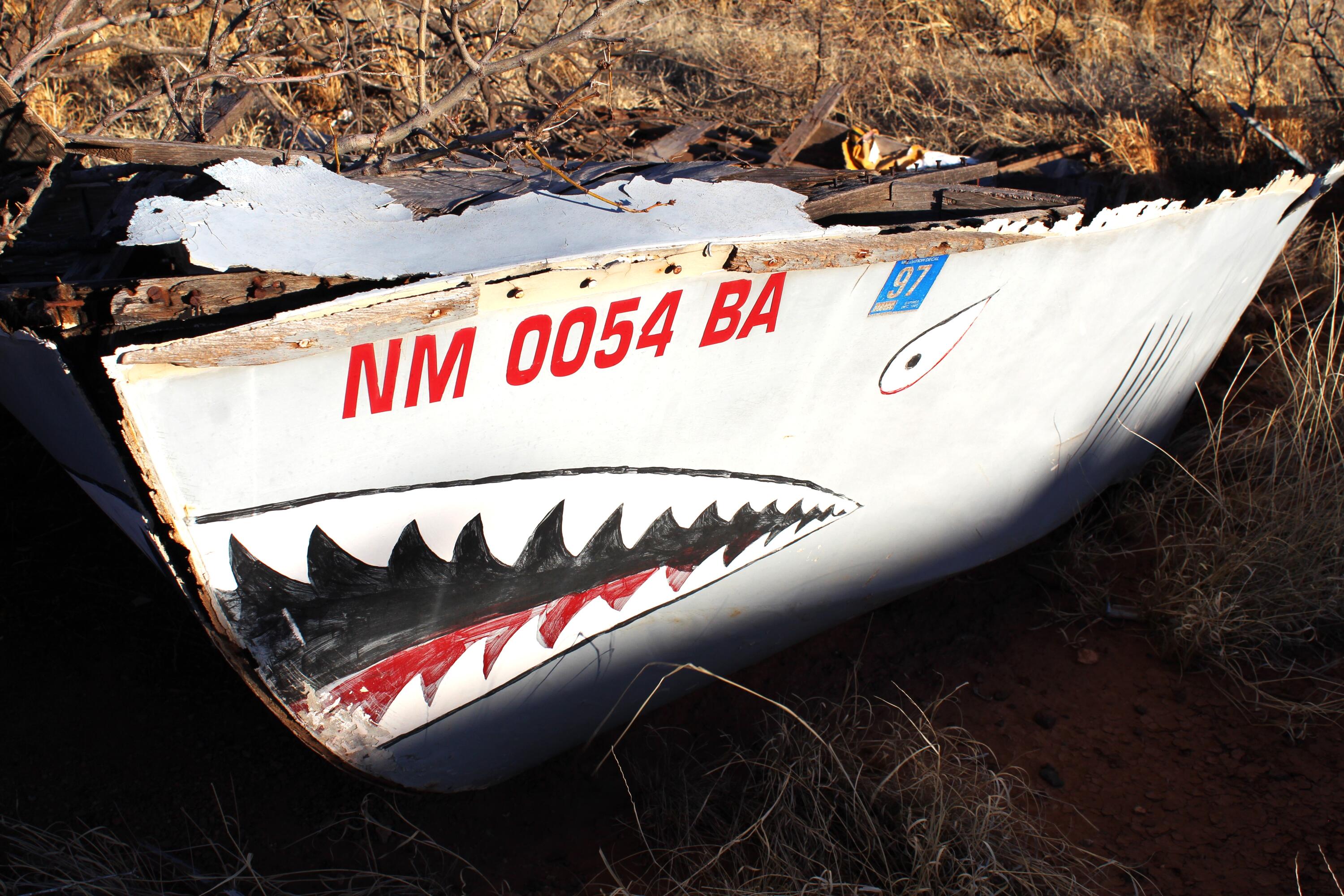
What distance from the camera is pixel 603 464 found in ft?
6.89

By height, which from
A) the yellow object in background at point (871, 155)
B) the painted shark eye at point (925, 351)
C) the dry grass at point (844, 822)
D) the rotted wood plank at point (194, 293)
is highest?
the rotted wood plank at point (194, 293)

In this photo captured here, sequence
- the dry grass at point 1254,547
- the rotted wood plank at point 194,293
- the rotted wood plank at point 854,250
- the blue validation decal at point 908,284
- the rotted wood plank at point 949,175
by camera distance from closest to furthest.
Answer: the rotted wood plank at point 194,293, the rotted wood plank at point 854,250, the blue validation decal at point 908,284, the rotted wood plank at point 949,175, the dry grass at point 1254,547

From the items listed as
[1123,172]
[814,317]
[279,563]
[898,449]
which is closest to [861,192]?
[814,317]

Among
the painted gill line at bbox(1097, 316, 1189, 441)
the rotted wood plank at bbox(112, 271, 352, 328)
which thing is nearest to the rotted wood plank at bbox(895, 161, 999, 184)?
the painted gill line at bbox(1097, 316, 1189, 441)

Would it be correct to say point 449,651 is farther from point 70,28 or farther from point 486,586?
point 70,28

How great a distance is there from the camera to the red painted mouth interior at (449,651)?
212 cm

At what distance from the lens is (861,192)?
88.2 inches

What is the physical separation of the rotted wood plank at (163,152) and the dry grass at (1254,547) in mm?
3472

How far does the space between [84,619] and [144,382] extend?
223 centimetres

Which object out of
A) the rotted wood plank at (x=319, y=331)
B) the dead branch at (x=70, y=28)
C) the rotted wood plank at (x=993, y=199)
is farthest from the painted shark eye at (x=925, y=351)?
the dead branch at (x=70, y=28)

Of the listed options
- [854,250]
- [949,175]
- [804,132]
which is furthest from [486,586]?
[804,132]

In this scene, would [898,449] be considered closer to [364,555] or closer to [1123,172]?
[364,555]

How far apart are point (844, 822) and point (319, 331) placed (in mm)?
1954

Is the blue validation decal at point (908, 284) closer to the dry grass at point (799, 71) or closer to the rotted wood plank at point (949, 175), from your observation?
the rotted wood plank at point (949, 175)
